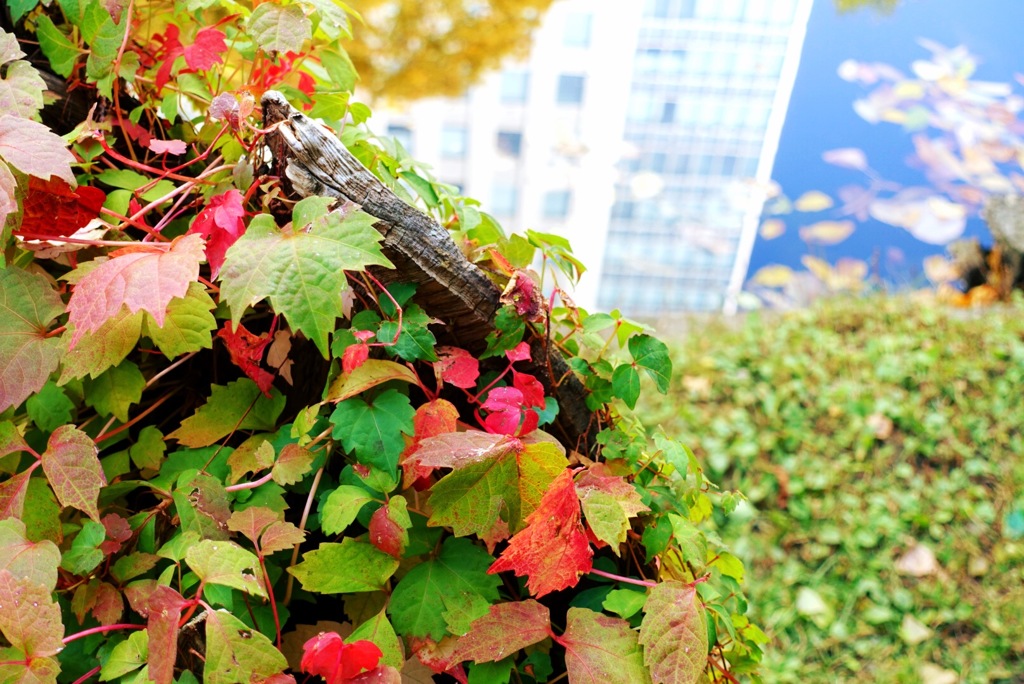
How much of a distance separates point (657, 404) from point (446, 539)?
6.28 feet

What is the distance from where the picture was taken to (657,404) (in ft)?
7.74

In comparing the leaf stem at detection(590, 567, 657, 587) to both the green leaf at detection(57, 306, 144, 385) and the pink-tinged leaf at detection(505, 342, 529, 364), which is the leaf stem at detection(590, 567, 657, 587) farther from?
the green leaf at detection(57, 306, 144, 385)

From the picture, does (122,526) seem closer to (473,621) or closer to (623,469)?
(473,621)

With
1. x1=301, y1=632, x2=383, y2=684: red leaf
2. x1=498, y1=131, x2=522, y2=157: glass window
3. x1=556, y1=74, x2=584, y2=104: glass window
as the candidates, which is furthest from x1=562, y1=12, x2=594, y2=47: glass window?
x1=301, y1=632, x2=383, y2=684: red leaf

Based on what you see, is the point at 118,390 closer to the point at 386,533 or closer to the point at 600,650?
the point at 386,533

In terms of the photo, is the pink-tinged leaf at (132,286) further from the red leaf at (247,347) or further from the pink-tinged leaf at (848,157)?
the pink-tinged leaf at (848,157)

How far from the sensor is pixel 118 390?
20.4 inches

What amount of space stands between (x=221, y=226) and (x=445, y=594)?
0.30 metres

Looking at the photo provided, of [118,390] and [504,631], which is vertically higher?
[118,390]

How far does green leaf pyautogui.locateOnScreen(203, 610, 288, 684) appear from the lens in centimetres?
44

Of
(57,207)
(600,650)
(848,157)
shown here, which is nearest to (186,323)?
(57,207)

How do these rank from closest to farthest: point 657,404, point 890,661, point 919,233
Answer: point 890,661
point 657,404
point 919,233

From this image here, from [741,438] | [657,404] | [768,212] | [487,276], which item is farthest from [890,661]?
[768,212]

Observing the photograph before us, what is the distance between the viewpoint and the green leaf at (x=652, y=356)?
0.56 m
